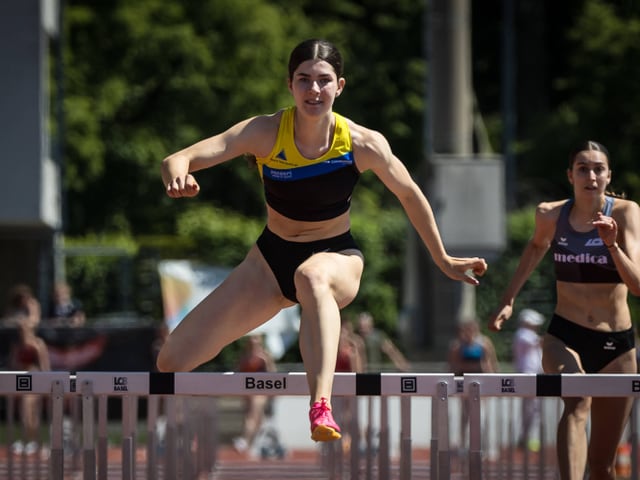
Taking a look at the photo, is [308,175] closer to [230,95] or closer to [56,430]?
[56,430]

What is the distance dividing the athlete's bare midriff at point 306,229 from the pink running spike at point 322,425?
3.45 ft

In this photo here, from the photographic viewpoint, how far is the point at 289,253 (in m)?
6.35

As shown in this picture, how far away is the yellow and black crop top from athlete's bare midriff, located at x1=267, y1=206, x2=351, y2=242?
0.03m

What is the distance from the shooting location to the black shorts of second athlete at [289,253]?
6.33 m

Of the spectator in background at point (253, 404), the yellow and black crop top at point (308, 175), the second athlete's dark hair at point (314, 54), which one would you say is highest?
the second athlete's dark hair at point (314, 54)

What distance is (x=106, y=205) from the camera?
3183 cm

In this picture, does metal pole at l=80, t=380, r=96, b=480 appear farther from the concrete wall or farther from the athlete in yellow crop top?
the concrete wall

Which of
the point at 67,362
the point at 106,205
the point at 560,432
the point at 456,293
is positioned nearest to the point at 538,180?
the point at 106,205

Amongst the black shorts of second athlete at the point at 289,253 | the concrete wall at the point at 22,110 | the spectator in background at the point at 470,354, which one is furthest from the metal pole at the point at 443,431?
the concrete wall at the point at 22,110

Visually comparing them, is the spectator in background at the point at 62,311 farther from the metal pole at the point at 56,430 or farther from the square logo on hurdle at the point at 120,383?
the square logo on hurdle at the point at 120,383

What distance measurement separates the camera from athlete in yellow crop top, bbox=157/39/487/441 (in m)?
6.19

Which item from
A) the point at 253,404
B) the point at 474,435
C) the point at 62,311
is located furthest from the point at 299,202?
the point at 62,311

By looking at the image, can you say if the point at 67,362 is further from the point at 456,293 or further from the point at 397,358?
the point at 456,293

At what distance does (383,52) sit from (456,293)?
51.4 ft
